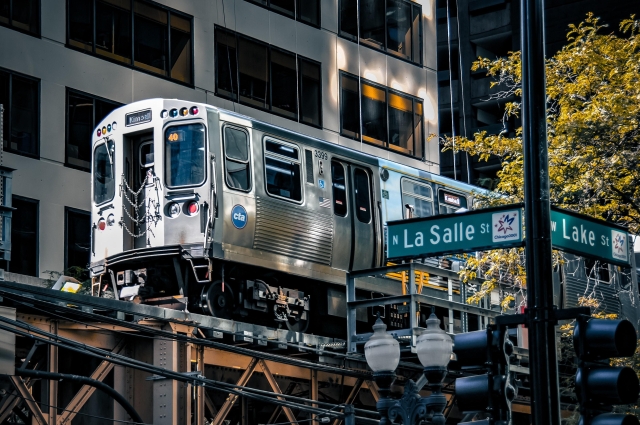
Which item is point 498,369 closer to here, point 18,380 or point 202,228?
point 18,380

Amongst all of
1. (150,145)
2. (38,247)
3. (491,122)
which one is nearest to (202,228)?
(150,145)

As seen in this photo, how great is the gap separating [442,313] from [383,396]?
1161 centimetres

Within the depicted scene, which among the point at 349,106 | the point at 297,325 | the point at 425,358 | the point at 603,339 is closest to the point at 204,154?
the point at 297,325

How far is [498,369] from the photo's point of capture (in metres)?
8.95

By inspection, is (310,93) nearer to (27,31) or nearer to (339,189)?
(27,31)

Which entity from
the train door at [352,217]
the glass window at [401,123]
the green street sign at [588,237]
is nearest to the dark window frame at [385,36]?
the glass window at [401,123]

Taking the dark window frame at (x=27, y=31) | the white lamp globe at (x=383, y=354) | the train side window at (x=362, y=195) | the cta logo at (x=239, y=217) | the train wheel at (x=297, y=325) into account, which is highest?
the dark window frame at (x=27, y=31)

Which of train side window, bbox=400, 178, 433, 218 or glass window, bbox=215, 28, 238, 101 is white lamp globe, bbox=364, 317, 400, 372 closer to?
train side window, bbox=400, 178, 433, 218

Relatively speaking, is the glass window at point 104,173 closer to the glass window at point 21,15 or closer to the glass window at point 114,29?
the glass window at point 21,15

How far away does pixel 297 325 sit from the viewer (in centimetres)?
2041

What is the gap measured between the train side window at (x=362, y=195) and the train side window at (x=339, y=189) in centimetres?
33

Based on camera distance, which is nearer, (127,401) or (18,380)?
(18,380)

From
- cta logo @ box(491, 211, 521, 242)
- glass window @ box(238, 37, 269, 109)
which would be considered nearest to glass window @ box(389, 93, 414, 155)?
glass window @ box(238, 37, 269, 109)

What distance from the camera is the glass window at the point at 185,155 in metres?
19.4
